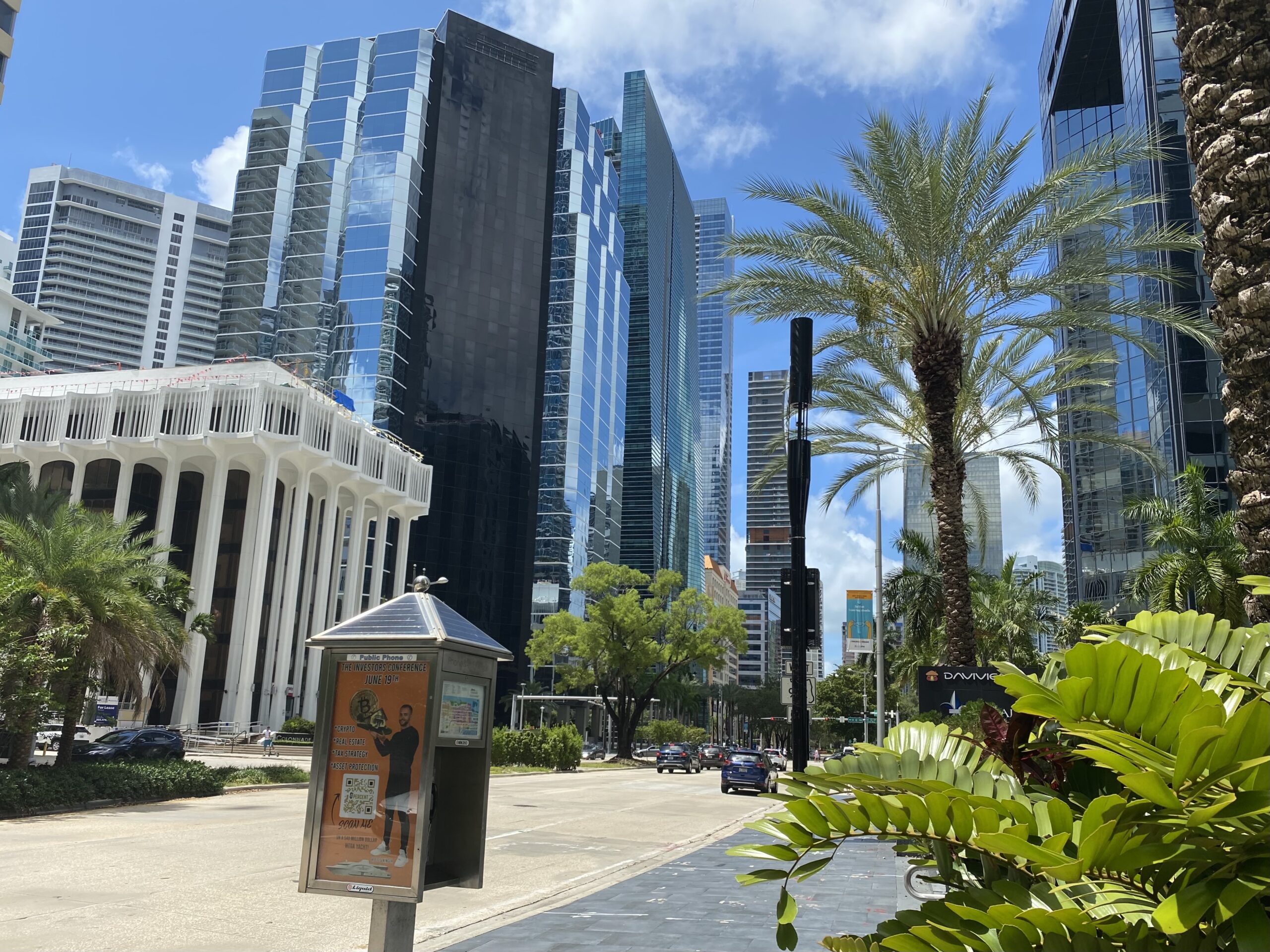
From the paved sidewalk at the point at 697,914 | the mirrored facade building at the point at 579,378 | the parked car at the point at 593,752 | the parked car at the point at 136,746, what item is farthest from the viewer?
the mirrored facade building at the point at 579,378

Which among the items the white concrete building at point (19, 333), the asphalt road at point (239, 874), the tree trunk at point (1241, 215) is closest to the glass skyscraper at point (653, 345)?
the white concrete building at point (19, 333)

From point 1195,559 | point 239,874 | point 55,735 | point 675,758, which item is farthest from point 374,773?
point 675,758

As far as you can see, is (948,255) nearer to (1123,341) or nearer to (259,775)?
(259,775)

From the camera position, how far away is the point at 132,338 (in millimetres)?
175875

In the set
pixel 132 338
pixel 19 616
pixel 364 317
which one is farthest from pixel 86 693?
pixel 132 338

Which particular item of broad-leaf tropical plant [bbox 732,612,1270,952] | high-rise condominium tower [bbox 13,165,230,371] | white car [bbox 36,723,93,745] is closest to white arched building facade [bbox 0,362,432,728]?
white car [bbox 36,723,93,745]

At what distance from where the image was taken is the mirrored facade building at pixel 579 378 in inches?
3944

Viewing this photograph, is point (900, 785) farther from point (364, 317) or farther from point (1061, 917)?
point (364, 317)

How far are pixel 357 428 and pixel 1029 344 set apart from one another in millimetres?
41858

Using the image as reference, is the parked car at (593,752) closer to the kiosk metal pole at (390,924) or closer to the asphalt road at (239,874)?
the asphalt road at (239,874)

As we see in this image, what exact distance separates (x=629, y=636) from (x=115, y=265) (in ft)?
507

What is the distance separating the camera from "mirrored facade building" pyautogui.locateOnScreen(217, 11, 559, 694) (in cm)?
8519

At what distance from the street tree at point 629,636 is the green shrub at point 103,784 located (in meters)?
35.6

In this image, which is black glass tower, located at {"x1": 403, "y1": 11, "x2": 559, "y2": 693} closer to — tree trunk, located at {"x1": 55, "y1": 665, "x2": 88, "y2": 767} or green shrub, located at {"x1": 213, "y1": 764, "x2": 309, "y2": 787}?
green shrub, located at {"x1": 213, "y1": 764, "x2": 309, "y2": 787}
